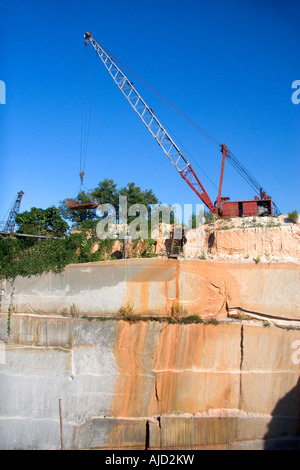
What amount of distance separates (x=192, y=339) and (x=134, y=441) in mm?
3403

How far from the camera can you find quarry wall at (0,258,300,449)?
10734mm

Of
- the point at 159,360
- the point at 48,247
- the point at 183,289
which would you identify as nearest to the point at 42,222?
the point at 48,247

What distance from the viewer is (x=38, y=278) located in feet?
42.6

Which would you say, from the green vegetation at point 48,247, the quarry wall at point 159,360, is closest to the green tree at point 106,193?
the green vegetation at point 48,247

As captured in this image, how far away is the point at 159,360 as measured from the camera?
440 inches

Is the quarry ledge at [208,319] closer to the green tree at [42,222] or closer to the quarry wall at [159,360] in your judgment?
the quarry wall at [159,360]

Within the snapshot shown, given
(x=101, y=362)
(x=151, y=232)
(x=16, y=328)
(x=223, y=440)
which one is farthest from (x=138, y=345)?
(x=151, y=232)

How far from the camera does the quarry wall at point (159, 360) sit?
35.2 feet

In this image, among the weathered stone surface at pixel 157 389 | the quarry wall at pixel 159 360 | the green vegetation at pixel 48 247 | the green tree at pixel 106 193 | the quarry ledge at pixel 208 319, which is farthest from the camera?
the green tree at pixel 106 193

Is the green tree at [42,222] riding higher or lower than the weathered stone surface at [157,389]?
higher

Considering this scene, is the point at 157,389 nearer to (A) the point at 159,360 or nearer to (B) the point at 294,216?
(A) the point at 159,360

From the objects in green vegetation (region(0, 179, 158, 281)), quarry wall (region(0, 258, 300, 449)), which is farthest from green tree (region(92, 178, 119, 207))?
quarry wall (region(0, 258, 300, 449))

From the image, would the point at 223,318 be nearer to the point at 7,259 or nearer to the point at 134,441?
the point at 134,441

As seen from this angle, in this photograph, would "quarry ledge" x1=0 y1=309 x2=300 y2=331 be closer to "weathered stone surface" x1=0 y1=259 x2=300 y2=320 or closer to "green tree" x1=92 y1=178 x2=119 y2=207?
"weathered stone surface" x1=0 y1=259 x2=300 y2=320
